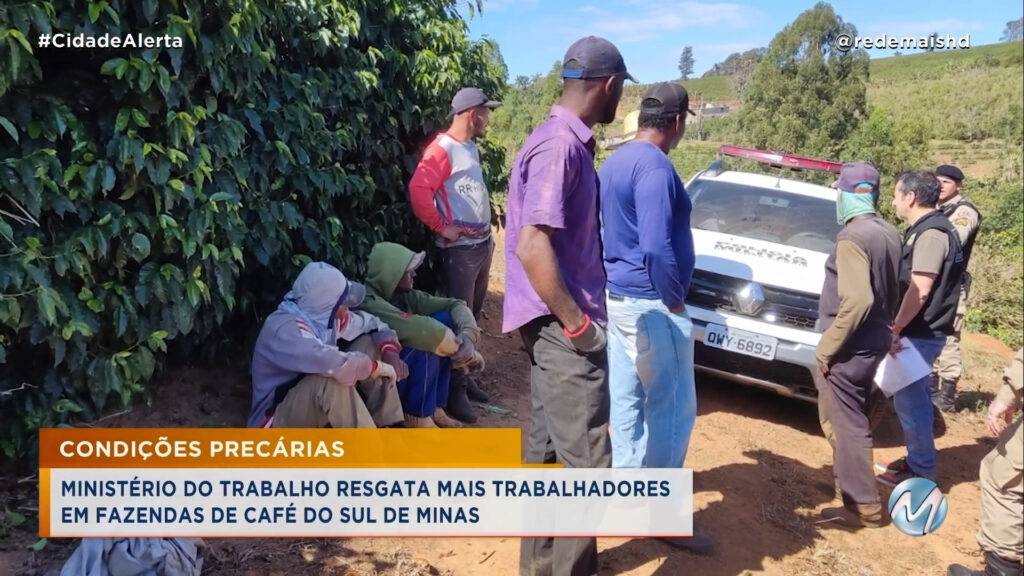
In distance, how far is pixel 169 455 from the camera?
348cm

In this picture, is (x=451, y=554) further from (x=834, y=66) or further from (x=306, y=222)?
(x=834, y=66)

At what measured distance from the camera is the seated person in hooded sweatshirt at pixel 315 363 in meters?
3.40

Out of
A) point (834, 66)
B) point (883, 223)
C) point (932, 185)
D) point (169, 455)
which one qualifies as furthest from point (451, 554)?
point (834, 66)

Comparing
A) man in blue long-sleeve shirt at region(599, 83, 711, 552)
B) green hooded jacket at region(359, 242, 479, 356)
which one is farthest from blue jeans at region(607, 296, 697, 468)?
green hooded jacket at region(359, 242, 479, 356)

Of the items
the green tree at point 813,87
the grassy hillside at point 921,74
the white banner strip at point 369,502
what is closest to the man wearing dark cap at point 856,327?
the white banner strip at point 369,502

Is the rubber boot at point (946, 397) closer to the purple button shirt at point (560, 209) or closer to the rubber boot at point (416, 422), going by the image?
the rubber boot at point (416, 422)

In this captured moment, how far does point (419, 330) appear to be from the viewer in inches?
155

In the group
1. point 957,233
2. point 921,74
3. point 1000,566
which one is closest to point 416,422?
point 1000,566

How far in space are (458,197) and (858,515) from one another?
9.89 ft

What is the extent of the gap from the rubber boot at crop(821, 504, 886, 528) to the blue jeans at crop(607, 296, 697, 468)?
139 centimetres

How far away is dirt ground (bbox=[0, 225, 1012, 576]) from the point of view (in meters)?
3.02

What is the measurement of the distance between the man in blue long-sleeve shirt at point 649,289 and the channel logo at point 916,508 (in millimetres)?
1661

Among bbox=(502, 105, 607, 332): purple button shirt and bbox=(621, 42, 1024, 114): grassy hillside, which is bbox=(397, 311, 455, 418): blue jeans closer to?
bbox=(502, 105, 607, 332): purple button shirt
